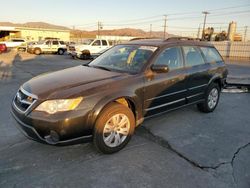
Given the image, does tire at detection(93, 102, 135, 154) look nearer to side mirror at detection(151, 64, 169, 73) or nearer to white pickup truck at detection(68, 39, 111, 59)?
side mirror at detection(151, 64, 169, 73)

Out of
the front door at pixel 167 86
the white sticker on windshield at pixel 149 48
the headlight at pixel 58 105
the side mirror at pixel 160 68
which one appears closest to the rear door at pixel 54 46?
the white sticker on windshield at pixel 149 48

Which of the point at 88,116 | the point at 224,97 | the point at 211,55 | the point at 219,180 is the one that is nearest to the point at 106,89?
the point at 88,116

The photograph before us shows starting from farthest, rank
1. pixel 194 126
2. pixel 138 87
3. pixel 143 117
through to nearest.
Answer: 1. pixel 194 126
2. pixel 143 117
3. pixel 138 87

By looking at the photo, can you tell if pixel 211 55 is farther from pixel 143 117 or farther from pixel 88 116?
pixel 88 116

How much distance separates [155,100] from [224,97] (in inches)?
157

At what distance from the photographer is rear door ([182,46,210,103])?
14.3 ft

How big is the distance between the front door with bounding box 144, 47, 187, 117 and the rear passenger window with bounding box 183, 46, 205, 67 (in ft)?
0.69

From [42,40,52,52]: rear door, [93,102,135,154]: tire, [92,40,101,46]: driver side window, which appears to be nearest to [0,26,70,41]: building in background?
[42,40,52,52]: rear door

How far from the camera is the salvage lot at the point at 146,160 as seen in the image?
103 inches

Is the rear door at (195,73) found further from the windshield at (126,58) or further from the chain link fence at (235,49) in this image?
the chain link fence at (235,49)

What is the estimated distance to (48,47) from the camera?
939 inches

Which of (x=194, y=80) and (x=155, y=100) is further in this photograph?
(x=194, y=80)

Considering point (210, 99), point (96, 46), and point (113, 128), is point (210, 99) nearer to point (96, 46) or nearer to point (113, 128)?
point (113, 128)

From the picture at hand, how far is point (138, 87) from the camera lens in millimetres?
3369
